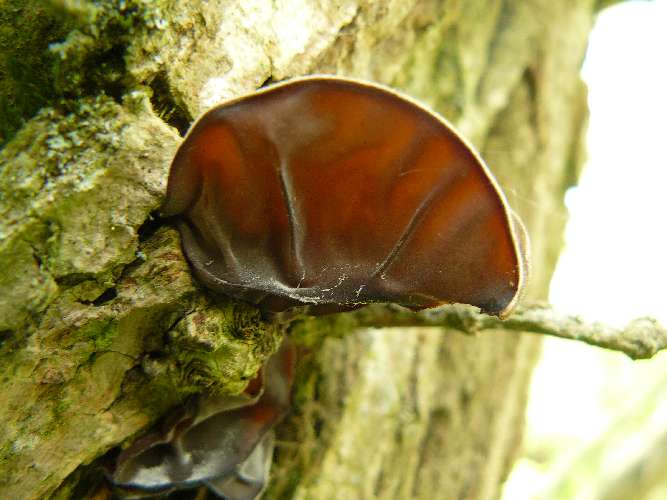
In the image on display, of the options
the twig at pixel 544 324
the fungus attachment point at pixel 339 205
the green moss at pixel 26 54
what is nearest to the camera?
the fungus attachment point at pixel 339 205

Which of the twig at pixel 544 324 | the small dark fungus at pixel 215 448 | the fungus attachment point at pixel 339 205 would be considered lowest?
the small dark fungus at pixel 215 448

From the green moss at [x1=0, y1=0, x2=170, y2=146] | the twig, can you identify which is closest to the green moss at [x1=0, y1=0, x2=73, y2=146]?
the green moss at [x1=0, y1=0, x2=170, y2=146]

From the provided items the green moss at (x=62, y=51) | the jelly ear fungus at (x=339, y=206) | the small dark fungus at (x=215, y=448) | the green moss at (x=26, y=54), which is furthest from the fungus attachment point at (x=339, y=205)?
the small dark fungus at (x=215, y=448)

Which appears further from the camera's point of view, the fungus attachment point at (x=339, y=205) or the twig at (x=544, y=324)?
the twig at (x=544, y=324)

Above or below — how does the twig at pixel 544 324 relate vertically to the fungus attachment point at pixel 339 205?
below

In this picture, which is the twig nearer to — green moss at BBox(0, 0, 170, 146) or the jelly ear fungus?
the jelly ear fungus

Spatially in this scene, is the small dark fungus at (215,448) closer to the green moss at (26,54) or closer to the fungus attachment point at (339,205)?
the fungus attachment point at (339,205)

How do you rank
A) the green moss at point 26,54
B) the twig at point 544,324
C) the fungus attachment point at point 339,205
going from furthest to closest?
the twig at point 544,324, the green moss at point 26,54, the fungus attachment point at point 339,205
